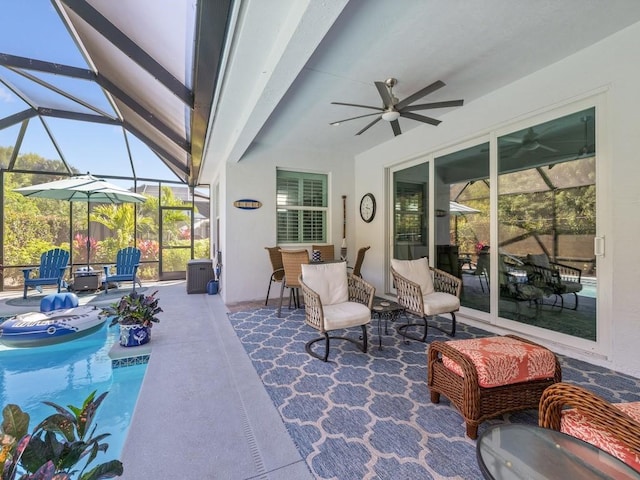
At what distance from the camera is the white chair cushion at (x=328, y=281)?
329cm

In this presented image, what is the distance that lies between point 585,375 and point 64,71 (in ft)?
24.2

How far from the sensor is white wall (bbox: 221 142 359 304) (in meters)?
5.20

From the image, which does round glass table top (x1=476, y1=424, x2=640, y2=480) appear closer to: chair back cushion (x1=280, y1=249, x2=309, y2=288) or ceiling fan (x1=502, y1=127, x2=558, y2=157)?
ceiling fan (x1=502, y1=127, x2=558, y2=157)

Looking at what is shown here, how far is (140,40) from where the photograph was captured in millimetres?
2895

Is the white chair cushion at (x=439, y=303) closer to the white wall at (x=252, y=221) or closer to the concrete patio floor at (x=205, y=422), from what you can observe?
the concrete patio floor at (x=205, y=422)

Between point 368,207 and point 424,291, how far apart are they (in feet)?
8.36

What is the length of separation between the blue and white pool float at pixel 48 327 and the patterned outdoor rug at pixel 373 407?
80.9 inches

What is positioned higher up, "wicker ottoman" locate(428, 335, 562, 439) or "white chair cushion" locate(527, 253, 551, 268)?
"white chair cushion" locate(527, 253, 551, 268)

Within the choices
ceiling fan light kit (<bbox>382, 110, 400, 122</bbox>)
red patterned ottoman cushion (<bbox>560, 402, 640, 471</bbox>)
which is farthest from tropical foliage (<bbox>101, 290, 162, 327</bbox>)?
red patterned ottoman cushion (<bbox>560, 402, 640, 471</bbox>)

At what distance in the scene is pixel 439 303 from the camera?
3248mm

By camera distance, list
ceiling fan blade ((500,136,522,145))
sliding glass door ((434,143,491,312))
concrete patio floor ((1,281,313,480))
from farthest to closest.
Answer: sliding glass door ((434,143,491,312)), ceiling fan blade ((500,136,522,145)), concrete patio floor ((1,281,313,480))

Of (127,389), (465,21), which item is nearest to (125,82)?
(127,389)

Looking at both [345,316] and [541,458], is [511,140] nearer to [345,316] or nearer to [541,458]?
[345,316]

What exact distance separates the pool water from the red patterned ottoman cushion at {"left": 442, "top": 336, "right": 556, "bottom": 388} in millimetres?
2333
